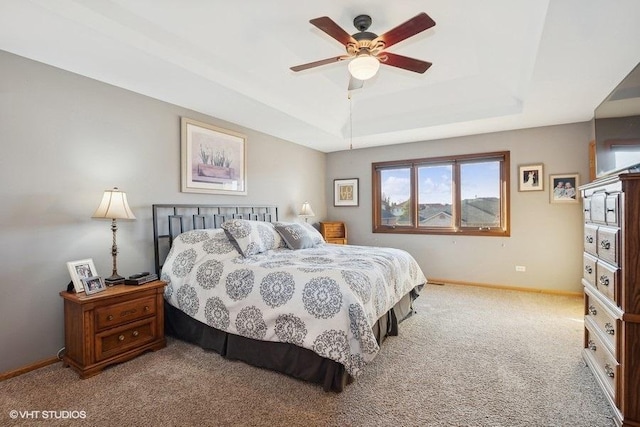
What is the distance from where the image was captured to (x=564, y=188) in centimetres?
429

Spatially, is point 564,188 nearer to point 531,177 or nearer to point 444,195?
point 531,177

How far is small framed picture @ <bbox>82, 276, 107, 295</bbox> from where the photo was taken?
231cm

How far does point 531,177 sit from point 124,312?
5156 millimetres

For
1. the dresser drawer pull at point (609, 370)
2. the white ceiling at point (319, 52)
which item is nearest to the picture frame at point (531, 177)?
the white ceiling at point (319, 52)

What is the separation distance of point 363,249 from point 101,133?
2.79m

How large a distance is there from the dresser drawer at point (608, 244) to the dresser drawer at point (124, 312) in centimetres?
325

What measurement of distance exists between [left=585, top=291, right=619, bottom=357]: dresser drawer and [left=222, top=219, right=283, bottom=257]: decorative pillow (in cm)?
265

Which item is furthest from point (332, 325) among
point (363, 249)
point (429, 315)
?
point (429, 315)

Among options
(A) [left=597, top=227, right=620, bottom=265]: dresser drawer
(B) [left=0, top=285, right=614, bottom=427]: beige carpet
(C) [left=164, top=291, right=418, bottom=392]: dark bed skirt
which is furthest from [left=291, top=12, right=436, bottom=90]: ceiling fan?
Result: (B) [left=0, top=285, right=614, bottom=427]: beige carpet

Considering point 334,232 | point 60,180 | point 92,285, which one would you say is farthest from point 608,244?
point 334,232

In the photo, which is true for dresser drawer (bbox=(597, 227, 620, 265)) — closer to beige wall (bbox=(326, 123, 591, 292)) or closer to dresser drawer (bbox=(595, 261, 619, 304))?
dresser drawer (bbox=(595, 261, 619, 304))

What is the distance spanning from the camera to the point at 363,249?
3.51 meters

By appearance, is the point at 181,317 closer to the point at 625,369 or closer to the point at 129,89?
the point at 129,89

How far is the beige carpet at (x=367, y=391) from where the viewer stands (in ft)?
5.84
